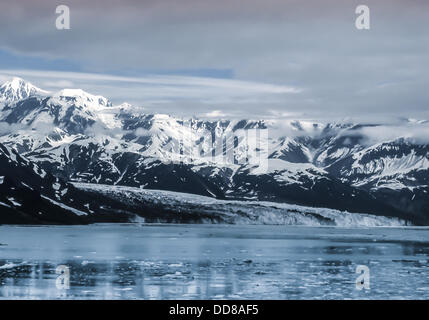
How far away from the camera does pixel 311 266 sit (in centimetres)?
12912

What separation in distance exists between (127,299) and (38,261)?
5410 cm

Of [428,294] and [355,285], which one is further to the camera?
[355,285]
